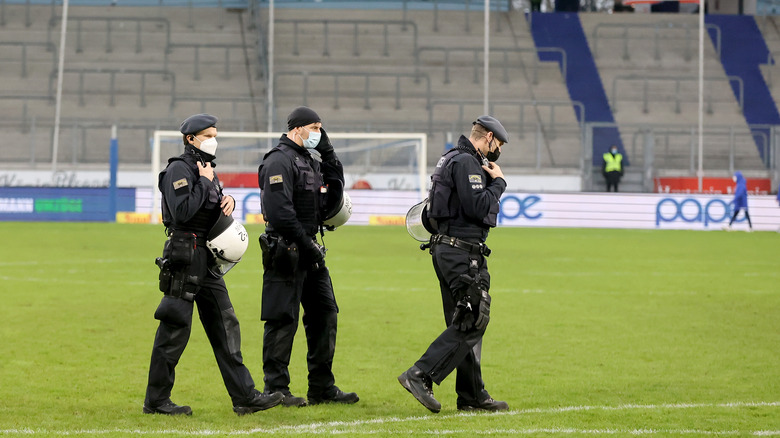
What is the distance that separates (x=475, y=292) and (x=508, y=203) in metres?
24.9

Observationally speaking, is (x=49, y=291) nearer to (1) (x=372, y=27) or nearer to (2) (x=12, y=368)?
(2) (x=12, y=368)

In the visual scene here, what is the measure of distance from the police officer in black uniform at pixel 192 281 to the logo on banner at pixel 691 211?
83.9ft

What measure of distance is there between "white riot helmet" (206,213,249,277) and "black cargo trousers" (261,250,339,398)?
0.46 m

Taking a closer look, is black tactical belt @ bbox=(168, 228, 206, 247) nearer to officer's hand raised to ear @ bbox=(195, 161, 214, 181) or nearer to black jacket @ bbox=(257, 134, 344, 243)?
officer's hand raised to ear @ bbox=(195, 161, 214, 181)

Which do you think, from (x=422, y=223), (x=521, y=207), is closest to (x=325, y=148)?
(x=422, y=223)

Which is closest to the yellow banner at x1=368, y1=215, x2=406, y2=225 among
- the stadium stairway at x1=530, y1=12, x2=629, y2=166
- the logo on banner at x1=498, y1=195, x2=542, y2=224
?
the logo on banner at x1=498, y1=195, x2=542, y2=224

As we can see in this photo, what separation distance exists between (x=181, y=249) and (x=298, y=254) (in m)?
0.93

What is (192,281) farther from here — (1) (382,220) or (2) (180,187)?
(1) (382,220)

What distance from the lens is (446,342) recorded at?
7.92 metres

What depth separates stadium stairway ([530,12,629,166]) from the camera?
142ft

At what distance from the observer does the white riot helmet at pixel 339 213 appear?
8.59 meters

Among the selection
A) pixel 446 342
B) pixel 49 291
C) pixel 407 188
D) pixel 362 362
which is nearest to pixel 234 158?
pixel 407 188

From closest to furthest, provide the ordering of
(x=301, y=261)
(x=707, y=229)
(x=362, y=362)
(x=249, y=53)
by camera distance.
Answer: (x=301, y=261), (x=362, y=362), (x=707, y=229), (x=249, y=53)

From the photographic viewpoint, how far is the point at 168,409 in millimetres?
7879
